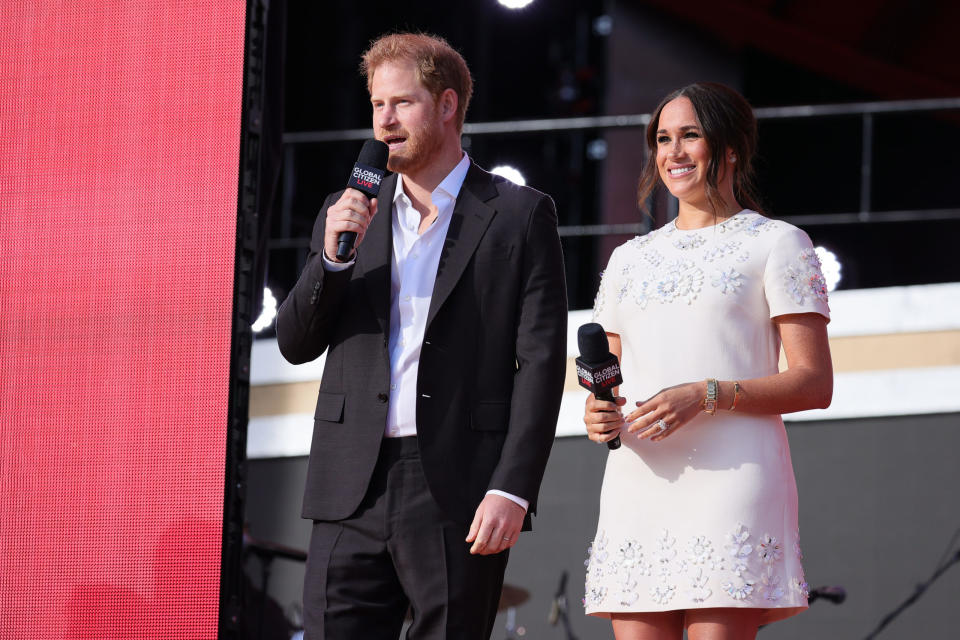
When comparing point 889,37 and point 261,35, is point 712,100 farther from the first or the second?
point 889,37

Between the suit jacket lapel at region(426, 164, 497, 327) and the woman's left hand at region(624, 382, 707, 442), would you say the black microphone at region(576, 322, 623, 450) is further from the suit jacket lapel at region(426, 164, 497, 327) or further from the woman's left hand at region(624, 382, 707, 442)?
the suit jacket lapel at region(426, 164, 497, 327)

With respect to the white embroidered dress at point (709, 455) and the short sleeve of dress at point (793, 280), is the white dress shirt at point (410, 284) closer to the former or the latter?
the white embroidered dress at point (709, 455)

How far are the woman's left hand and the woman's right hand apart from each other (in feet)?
0.10

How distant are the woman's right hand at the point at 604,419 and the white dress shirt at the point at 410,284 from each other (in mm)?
172

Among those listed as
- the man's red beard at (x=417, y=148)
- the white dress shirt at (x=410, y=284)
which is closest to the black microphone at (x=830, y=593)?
the white dress shirt at (x=410, y=284)

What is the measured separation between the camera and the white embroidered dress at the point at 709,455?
1920 millimetres

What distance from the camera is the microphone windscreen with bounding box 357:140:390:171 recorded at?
1.92 m

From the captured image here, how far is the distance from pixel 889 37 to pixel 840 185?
0.93 meters

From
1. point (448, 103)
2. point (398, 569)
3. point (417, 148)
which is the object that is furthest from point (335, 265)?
point (398, 569)

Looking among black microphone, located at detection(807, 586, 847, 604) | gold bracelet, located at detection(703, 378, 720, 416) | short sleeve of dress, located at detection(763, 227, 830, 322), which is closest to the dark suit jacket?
gold bracelet, located at detection(703, 378, 720, 416)

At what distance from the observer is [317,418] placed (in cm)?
202

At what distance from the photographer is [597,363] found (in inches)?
74.7

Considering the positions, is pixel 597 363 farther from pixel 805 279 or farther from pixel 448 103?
pixel 448 103

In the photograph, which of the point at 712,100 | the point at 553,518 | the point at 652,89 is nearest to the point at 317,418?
the point at 712,100
